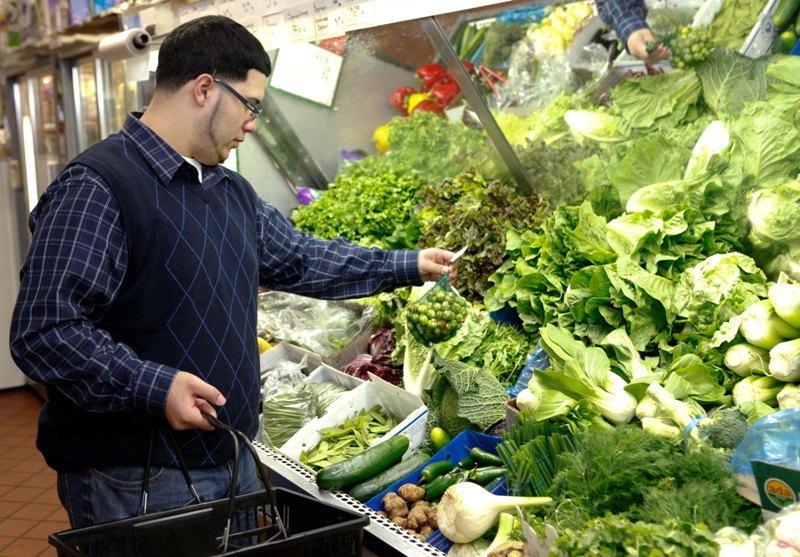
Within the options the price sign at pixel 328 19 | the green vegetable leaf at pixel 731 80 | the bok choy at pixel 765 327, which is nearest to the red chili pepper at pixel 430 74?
the price sign at pixel 328 19

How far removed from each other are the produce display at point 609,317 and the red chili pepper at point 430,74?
0.74m

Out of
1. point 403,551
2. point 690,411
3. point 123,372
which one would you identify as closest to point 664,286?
point 690,411

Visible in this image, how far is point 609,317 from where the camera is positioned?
295 cm

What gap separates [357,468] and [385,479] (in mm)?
110

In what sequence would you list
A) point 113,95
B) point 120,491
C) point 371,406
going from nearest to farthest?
point 120,491
point 371,406
point 113,95

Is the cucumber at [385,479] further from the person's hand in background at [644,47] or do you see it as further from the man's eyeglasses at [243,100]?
the person's hand in background at [644,47]

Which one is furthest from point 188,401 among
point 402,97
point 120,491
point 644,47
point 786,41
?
point 402,97

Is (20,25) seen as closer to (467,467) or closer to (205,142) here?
(205,142)

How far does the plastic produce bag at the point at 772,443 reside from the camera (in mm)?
1895

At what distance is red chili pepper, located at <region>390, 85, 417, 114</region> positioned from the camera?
524cm

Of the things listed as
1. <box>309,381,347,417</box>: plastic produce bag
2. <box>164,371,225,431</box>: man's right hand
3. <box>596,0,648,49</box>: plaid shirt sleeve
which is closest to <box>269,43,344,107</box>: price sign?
<box>596,0,648,49</box>: plaid shirt sleeve

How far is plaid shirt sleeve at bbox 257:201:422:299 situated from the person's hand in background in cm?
126

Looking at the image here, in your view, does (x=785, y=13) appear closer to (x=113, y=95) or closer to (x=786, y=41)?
(x=786, y=41)

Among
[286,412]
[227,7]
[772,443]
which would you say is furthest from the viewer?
[227,7]
